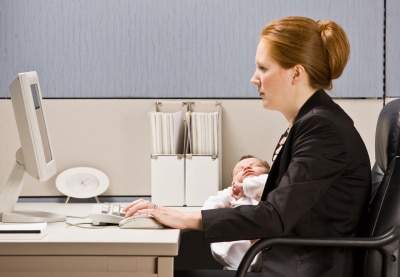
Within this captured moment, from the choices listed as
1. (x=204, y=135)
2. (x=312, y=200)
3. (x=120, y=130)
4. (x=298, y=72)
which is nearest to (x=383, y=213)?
(x=312, y=200)

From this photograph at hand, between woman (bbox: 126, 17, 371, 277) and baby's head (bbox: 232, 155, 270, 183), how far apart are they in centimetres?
50

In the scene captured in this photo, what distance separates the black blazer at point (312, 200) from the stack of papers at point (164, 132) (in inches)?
31.0

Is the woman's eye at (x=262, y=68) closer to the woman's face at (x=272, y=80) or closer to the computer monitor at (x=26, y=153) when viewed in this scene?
the woman's face at (x=272, y=80)

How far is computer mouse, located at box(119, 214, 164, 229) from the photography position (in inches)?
79.9

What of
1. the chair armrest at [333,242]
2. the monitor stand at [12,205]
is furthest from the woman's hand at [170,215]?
the monitor stand at [12,205]

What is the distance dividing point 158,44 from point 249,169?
67 cm

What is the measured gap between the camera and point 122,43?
2.84 metres

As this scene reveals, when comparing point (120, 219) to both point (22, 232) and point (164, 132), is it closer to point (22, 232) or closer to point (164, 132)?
point (22, 232)

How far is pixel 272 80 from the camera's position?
2.03 metres

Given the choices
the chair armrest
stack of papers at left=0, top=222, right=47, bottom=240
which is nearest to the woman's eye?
the chair armrest

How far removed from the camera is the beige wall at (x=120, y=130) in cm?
284

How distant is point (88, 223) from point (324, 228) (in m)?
0.73

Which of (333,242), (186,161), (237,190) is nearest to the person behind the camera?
(333,242)

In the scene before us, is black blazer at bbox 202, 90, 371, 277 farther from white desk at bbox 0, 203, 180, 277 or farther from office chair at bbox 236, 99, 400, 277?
white desk at bbox 0, 203, 180, 277
